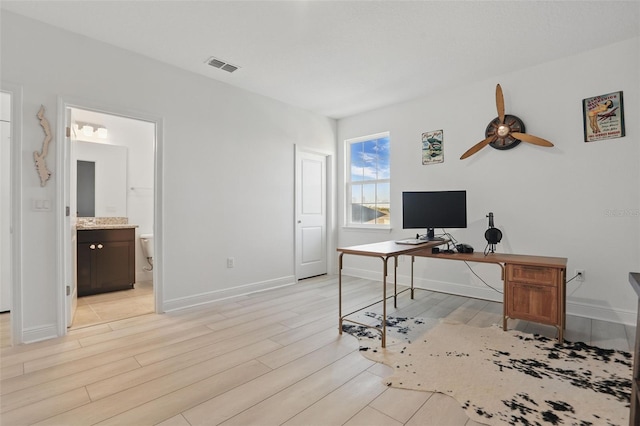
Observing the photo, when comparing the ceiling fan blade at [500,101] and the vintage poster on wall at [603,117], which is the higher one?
the ceiling fan blade at [500,101]

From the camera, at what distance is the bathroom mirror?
14.8 feet

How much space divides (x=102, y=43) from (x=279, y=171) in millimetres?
2378

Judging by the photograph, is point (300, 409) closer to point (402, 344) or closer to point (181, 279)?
point (402, 344)

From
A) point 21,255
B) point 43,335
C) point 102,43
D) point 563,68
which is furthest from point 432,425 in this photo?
point 102,43

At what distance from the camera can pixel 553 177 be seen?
132 inches

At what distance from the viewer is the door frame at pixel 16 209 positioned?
98.8 inches

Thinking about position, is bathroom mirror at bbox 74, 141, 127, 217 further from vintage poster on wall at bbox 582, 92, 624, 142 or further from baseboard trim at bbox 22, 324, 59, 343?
vintage poster on wall at bbox 582, 92, 624, 142

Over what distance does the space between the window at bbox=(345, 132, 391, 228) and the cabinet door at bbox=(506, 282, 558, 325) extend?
7.09 ft

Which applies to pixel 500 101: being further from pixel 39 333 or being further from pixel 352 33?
pixel 39 333

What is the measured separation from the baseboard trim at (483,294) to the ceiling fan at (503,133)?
66.8 inches

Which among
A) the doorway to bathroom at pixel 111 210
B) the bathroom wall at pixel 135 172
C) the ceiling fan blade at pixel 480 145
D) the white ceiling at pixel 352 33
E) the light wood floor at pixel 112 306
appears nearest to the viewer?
the white ceiling at pixel 352 33

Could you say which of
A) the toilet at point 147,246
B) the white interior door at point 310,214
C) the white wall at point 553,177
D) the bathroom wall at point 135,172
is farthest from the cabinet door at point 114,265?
the white wall at point 553,177

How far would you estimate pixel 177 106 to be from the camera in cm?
345

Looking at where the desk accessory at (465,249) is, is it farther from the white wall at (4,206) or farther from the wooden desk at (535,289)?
the white wall at (4,206)
